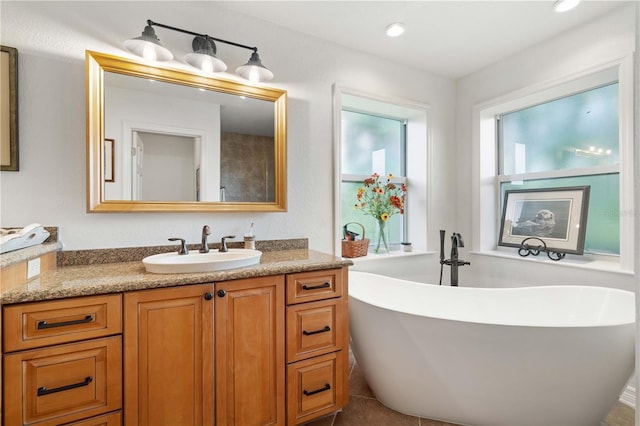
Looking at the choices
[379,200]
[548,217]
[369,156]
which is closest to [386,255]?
[379,200]

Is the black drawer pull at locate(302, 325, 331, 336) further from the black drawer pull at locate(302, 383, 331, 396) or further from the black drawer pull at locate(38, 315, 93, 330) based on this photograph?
the black drawer pull at locate(38, 315, 93, 330)

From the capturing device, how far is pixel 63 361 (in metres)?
1.09

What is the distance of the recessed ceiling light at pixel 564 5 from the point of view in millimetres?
1854

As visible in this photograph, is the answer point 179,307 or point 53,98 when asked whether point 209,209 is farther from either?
point 53,98

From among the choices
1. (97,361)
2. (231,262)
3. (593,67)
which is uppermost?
(593,67)

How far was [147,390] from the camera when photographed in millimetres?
1212

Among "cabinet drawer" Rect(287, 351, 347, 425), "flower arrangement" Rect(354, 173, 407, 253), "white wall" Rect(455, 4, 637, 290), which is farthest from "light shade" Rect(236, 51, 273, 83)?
"white wall" Rect(455, 4, 637, 290)

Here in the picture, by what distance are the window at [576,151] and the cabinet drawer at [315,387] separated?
2240mm

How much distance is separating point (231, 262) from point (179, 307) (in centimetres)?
29

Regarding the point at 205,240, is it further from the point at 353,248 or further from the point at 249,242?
the point at 353,248

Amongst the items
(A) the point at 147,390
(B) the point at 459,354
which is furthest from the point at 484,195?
(A) the point at 147,390

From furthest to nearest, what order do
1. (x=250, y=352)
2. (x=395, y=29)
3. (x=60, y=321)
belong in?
(x=395, y=29) < (x=250, y=352) < (x=60, y=321)

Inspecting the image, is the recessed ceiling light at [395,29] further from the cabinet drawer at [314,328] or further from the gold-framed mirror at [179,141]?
the cabinet drawer at [314,328]

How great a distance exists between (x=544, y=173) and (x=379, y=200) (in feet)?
4.70
